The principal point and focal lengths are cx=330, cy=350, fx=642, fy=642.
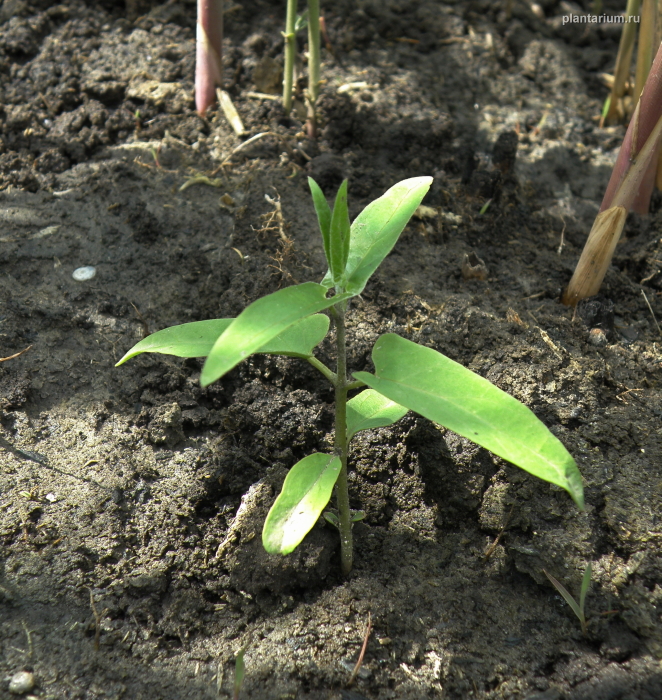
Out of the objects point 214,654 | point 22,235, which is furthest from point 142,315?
point 214,654

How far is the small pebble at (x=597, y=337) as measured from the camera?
5.87 ft

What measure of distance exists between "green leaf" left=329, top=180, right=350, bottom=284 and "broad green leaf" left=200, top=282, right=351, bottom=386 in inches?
2.7

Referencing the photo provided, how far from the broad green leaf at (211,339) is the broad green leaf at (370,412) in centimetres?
20

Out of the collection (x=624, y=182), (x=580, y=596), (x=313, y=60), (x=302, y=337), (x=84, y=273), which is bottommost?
(x=580, y=596)

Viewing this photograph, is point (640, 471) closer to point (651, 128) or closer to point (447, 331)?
point (447, 331)

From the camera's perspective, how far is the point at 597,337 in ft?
5.89

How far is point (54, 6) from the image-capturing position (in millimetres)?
2648

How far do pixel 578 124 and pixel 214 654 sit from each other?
2.39 metres

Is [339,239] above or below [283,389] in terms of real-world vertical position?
above

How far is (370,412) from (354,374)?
0.28m

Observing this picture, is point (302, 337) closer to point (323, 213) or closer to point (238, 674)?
point (323, 213)

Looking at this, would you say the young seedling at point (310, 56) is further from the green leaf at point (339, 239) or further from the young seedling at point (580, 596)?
the young seedling at point (580, 596)

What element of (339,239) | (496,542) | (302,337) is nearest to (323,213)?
(339,239)

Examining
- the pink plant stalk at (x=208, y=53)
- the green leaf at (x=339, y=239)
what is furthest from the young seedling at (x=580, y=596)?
the pink plant stalk at (x=208, y=53)
